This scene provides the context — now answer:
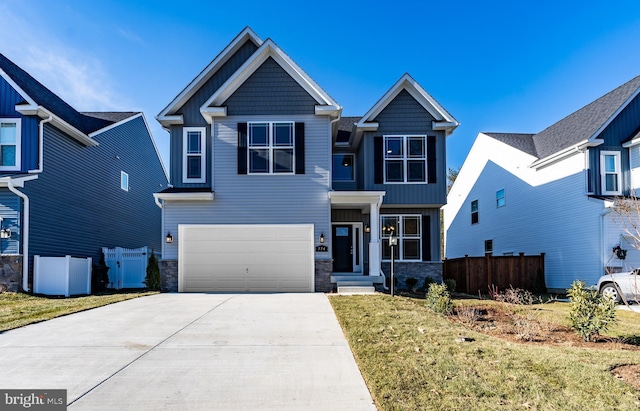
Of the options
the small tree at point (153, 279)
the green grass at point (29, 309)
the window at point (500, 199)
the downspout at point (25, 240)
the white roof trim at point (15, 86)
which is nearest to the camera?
the green grass at point (29, 309)

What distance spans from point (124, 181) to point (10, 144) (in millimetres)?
5997

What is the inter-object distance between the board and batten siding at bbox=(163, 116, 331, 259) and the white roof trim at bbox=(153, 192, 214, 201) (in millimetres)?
180

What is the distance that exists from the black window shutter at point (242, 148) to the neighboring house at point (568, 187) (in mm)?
11176

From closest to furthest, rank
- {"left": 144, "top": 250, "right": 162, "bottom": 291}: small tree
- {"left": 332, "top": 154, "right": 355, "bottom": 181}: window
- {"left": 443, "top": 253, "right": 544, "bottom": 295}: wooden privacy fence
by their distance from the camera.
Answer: {"left": 144, "top": 250, "right": 162, "bottom": 291}: small tree < {"left": 443, "top": 253, "right": 544, "bottom": 295}: wooden privacy fence < {"left": 332, "top": 154, "right": 355, "bottom": 181}: window

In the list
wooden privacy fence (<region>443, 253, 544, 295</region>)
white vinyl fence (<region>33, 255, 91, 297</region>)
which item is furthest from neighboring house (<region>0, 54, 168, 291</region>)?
wooden privacy fence (<region>443, 253, 544, 295</region>)

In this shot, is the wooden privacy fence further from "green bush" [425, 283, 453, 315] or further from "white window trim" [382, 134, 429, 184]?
"green bush" [425, 283, 453, 315]

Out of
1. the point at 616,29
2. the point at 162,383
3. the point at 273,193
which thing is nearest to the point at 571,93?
the point at 616,29

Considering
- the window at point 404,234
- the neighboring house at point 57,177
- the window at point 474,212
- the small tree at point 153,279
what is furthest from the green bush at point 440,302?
the window at point 474,212

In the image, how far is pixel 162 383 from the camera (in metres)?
4.74

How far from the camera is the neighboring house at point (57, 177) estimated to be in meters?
12.8

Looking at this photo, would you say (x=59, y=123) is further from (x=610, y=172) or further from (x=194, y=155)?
(x=610, y=172)

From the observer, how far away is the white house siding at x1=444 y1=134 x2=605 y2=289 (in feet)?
48.1

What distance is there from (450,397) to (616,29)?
Answer: 17973mm

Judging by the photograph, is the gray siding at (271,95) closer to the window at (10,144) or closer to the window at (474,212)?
the window at (10,144)
